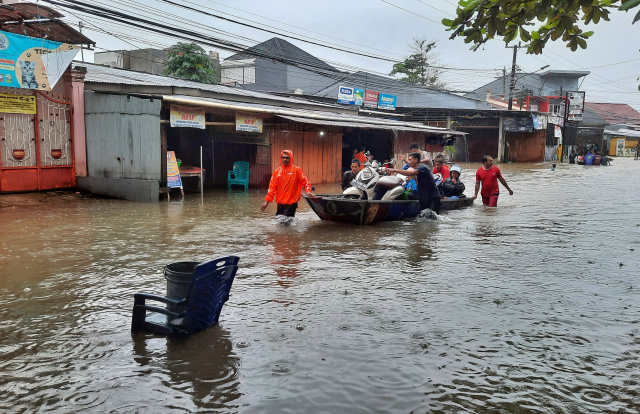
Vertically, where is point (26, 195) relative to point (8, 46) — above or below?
below

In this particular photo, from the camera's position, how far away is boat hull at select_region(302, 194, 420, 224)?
34.7ft

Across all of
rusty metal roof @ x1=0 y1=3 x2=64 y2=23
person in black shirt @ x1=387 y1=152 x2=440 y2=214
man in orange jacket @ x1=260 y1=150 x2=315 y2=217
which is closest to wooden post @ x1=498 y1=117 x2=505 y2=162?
person in black shirt @ x1=387 y1=152 x2=440 y2=214

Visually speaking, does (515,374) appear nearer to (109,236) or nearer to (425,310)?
(425,310)

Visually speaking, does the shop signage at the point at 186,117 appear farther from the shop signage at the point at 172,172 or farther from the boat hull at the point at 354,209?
the boat hull at the point at 354,209

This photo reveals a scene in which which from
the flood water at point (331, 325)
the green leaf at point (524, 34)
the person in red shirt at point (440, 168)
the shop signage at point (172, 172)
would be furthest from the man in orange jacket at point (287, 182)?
the green leaf at point (524, 34)

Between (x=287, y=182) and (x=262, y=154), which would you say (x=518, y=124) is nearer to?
(x=262, y=154)

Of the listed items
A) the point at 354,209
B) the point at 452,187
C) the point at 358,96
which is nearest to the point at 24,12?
the point at 354,209

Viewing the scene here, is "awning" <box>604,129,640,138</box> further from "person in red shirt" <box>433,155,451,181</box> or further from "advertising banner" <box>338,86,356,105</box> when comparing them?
"person in red shirt" <box>433,155,451,181</box>

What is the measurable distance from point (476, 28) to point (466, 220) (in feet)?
29.0

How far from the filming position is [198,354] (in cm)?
427

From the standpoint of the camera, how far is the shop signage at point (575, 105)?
4751 cm

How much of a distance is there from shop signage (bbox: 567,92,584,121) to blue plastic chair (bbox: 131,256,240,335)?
5021cm

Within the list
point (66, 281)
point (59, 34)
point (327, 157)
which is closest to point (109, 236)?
point (66, 281)

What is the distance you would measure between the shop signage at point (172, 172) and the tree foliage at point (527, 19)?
1155cm
